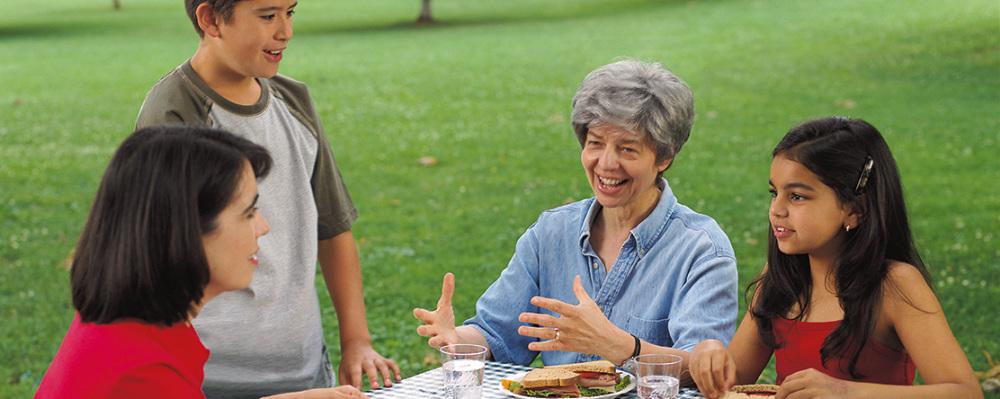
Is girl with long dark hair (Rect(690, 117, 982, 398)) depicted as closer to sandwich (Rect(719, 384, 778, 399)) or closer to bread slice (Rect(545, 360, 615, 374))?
sandwich (Rect(719, 384, 778, 399))

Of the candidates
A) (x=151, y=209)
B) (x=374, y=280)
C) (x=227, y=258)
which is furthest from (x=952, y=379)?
(x=374, y=280)

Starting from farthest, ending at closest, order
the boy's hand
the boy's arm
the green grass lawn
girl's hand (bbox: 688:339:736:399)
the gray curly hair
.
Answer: the green grass lawn → the boy's arm → the gray curly hair → the boy's hand → girl's hand (bbox: 688:339:736:399)

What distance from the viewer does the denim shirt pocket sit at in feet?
10.6

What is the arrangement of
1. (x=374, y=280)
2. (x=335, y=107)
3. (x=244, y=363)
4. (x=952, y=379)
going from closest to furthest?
(x=952, y=379), (x=244, y=363), (x=374, y=280), (x=335, y=107)

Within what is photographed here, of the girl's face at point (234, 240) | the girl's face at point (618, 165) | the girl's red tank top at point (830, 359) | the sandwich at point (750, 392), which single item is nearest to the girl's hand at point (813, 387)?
the sandwich at point (750, 392)

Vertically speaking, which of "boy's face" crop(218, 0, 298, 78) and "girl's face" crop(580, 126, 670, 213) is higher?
"boy's face" crop(218, 0, 298, 78)

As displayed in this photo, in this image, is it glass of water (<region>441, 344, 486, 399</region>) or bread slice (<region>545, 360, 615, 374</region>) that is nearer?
glass of water (<region>441, 344, 486, 399</region>)

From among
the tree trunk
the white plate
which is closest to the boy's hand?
the white plate

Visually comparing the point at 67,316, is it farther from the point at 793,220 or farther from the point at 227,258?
the point at 793,220

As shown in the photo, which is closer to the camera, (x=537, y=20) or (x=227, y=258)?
(x=227, y=258)

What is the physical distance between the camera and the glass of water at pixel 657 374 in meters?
2.56

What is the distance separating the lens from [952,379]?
8.73ft

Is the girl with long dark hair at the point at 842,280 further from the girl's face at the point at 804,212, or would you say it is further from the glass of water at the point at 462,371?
the glass of water at the point at 462,371

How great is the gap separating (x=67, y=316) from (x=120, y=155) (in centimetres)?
544
